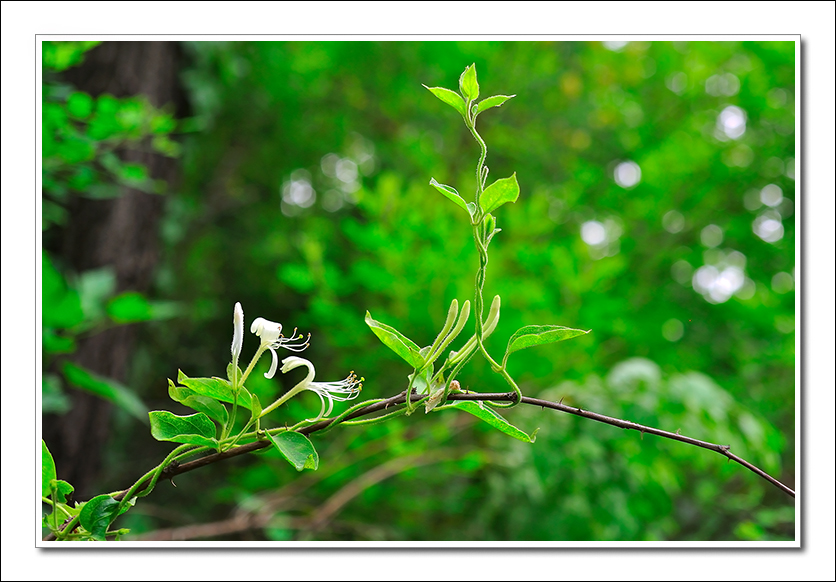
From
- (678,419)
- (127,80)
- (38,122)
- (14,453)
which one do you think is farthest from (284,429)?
(127,80)

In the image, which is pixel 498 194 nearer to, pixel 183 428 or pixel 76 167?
pixel 183 428

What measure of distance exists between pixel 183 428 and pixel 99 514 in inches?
1.8

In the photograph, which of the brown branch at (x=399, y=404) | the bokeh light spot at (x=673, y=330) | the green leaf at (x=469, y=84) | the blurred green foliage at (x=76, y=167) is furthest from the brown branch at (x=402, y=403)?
the bokeh light spot at (x=673, y=330)

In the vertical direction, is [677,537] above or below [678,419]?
below

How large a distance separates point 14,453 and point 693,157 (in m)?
1.25

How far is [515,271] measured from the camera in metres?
1.23

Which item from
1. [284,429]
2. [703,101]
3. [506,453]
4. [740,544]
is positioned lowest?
[506,453]

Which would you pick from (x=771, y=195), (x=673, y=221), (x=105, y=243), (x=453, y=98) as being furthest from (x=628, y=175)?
(x=453, y=98)

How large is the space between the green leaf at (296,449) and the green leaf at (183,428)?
0.02 meters

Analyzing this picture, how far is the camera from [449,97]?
21 cm

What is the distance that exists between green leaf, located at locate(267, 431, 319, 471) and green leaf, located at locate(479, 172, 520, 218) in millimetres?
97

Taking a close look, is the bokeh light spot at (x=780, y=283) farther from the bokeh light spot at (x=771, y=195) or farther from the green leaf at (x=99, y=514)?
the green leaf at (x=99, y=514)

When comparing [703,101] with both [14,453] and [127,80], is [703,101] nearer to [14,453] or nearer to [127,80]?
[127,80]

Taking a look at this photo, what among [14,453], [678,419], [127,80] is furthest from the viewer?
[127,80]
